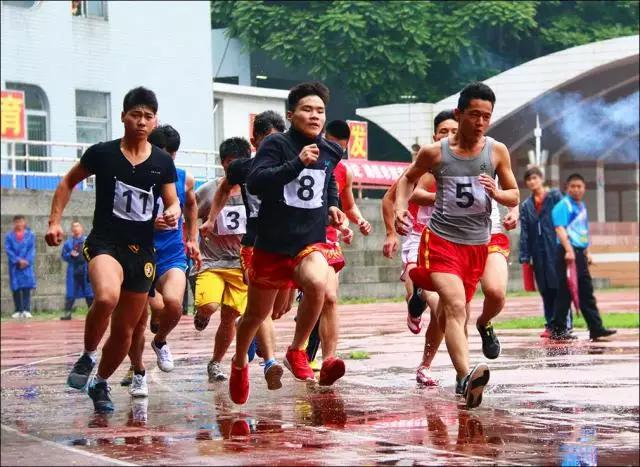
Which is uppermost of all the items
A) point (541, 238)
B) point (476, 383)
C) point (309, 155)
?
point (309, 155)

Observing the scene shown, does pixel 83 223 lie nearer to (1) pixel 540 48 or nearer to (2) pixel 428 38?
(2) pixel 428 38

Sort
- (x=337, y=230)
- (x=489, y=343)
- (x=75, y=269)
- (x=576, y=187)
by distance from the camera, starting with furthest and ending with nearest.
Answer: (x=75, y=269) → (x=576, y=187) → (x=337, y=230) → (x=489, y=343)

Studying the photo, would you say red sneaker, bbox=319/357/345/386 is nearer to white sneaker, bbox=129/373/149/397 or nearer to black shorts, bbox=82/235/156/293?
black shorts, bbox=82/235/156/293

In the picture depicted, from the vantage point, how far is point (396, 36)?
138 feet

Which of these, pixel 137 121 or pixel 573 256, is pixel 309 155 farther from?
pixel 573 256

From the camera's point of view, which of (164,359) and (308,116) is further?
(164,359)

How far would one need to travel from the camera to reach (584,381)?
12.1 metres

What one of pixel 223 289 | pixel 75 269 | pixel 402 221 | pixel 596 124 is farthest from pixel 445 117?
pixel 596 124

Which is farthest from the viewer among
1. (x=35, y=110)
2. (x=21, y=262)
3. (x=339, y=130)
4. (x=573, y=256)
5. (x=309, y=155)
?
(x=35, y=110)

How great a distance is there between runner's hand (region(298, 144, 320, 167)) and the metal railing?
15.9 m

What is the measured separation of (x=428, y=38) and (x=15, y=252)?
21.1 metres

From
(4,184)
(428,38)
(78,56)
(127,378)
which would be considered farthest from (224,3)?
(127,378)

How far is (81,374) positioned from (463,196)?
8.66 feet

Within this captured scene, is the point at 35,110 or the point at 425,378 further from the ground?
the point at 35,110
